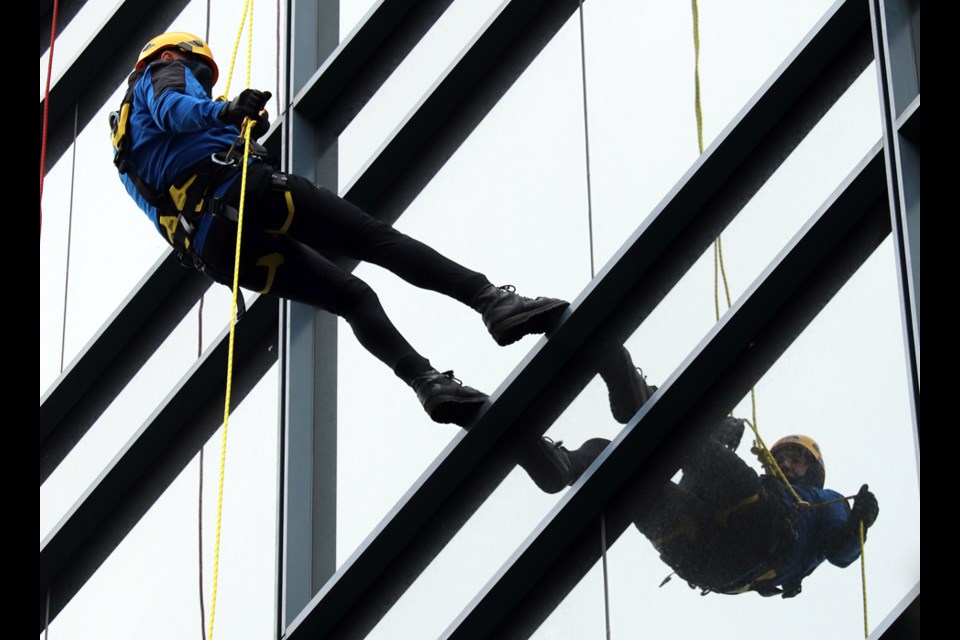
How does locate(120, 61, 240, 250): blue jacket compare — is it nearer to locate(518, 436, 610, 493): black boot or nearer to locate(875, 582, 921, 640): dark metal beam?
locate(518, 436, 610, 493): black boot

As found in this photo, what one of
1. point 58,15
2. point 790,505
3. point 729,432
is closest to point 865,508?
point 790,505

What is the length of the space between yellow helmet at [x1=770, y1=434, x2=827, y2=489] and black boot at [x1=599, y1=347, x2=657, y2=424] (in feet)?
1.63

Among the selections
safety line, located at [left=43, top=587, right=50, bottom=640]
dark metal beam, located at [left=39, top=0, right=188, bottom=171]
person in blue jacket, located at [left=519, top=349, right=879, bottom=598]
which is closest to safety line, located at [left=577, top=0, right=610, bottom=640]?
person in blue jacket, located at [left=519, top=349, right=879, bottom=598]

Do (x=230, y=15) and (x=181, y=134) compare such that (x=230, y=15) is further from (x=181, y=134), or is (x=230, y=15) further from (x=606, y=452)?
(x=606, y=452)

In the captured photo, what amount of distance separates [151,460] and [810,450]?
2.58m

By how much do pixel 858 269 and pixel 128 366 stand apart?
9.75 feet

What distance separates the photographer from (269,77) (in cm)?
846

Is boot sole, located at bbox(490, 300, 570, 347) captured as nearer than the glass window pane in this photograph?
Yes

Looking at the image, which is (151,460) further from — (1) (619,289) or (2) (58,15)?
(2) (58,15)

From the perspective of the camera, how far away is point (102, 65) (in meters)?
9.26

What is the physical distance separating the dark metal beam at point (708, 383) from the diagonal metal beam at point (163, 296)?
1.91 metres

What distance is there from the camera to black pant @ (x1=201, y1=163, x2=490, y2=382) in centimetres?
699

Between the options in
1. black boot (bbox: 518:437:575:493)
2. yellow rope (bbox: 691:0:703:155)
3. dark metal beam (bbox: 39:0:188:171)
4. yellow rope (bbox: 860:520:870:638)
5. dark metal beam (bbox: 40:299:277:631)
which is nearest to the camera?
yellow rope (bbox: 860:520:870:638)

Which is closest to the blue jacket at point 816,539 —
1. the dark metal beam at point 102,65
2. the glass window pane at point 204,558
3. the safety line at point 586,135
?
the safety line at point 586,135
